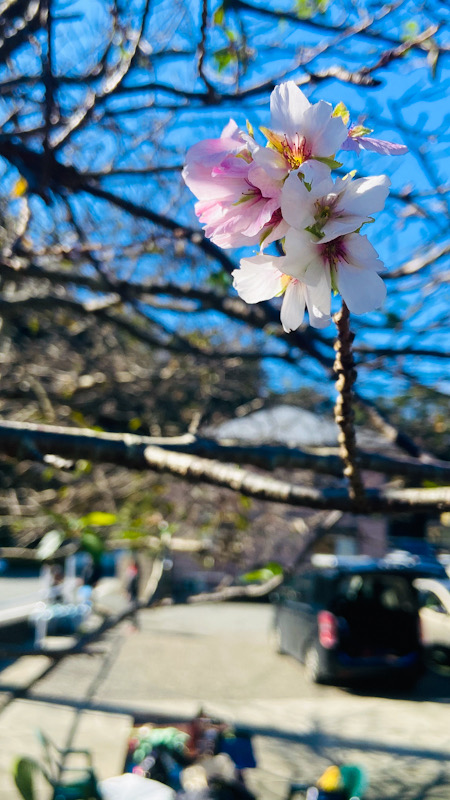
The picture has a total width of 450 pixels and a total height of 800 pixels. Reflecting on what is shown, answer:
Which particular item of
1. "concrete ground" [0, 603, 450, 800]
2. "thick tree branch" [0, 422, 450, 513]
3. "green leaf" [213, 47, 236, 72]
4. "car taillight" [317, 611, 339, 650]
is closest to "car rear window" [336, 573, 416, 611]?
"car taillight" [317, 611, 339, 650]

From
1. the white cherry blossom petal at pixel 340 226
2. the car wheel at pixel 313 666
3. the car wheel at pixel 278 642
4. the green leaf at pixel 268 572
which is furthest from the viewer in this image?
the car wheel at pixel 278 642

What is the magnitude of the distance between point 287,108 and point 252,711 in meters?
8.63

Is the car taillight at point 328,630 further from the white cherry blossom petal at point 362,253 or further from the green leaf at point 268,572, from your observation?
the white cherry blossom petal at point 362,253

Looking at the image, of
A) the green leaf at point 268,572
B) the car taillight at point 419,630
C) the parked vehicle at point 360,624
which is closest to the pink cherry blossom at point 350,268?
the green leaf at point 268,572

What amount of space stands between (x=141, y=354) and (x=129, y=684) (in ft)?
18.3

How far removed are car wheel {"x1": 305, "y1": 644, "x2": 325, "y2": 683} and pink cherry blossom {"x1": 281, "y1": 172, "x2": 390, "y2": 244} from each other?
9.95 metres

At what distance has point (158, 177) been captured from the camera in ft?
13.0

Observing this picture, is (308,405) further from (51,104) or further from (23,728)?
(23,728)

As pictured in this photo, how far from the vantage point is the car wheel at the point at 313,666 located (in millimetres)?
9578

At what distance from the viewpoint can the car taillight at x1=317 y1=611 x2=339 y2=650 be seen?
9273 mm

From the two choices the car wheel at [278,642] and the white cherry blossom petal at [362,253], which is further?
the car wheel at [278,642]

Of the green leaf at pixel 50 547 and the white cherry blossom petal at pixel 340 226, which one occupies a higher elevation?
the white cherry blossom petal at pixel 340 226

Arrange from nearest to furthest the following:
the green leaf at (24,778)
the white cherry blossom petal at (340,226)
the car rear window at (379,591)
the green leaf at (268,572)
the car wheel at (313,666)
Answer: the white cherry blossom petal at (340,226)
the green leaf at (24,778)
the green leaf at (268,572)
the car wheel at (313,666)
the car rear window at (379,591)

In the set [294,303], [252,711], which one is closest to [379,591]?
[252,711]
